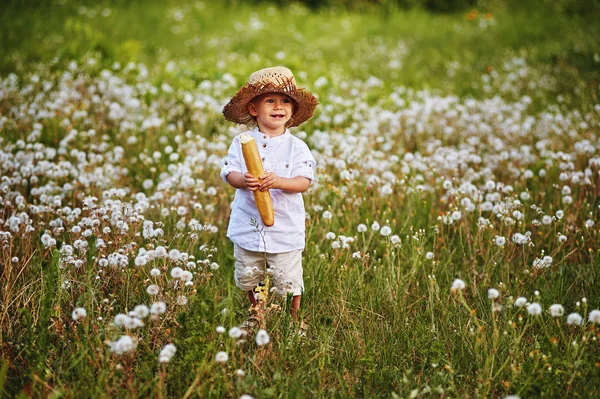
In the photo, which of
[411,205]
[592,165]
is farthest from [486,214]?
[592,165]

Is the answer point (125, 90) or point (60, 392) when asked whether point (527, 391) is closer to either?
point (60, 392)

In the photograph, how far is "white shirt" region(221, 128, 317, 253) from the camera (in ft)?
11.7

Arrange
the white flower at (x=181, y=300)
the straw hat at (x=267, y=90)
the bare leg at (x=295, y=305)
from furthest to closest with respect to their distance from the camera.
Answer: the bare leg at (x=295, y=305)
the straw hat at (x=267, y=90)
the white flower at (x=181, y=300)

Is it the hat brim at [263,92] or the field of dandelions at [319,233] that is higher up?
the hat brim at [263,92]

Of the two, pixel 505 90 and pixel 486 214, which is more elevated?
pixel 505 90

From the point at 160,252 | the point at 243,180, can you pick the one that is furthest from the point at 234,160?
the point at 160,252

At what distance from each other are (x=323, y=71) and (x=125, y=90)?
382cm

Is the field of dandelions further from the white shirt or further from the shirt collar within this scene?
the shirt collar

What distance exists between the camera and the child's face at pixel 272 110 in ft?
11.6

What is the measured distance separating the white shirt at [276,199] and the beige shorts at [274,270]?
0.27 feet

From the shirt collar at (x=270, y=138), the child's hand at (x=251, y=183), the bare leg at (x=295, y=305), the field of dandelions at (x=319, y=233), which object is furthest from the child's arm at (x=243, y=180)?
the bare leg at (x=295, y=305)

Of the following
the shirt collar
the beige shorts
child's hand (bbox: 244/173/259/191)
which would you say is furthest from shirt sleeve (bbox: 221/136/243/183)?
the beige shorts

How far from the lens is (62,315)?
351 centimetres

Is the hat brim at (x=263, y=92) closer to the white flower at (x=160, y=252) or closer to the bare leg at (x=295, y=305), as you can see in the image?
the white flower at (x=160, y=252)
